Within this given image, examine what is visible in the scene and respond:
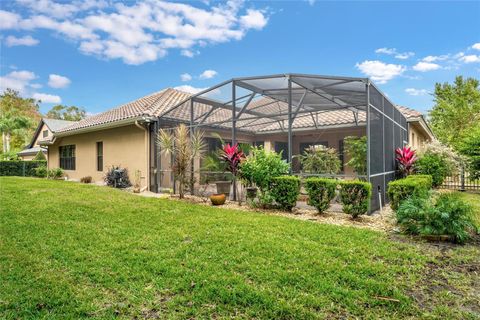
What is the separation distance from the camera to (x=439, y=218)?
490cm

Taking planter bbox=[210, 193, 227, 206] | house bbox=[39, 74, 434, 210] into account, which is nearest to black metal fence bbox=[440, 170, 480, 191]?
house bbox=[39, 74, 434, 210]

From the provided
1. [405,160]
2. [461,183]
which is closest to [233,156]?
[405,160]

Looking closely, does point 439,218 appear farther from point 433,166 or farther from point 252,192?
point 433,166

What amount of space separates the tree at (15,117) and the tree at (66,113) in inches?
97.0

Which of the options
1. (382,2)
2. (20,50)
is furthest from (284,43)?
(20,50)

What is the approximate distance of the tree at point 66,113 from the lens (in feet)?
173

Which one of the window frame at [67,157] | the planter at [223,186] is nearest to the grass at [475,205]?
the planter at [223,186]

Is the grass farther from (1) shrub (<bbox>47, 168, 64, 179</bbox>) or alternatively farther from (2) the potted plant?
(1) shrub (<bbox>47, 168, 64, 179</bbox>)

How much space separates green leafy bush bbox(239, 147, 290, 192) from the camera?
7.75 meters

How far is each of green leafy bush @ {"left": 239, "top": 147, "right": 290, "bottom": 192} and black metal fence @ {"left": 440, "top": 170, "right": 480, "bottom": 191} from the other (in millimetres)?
10297

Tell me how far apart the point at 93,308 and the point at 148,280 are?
68 cm

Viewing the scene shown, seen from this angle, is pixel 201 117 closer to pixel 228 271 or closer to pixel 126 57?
pixel 228 271

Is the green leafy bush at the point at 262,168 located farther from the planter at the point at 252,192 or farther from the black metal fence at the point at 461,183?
the black metal fence at the point at 461,183

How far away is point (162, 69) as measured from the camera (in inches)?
781
